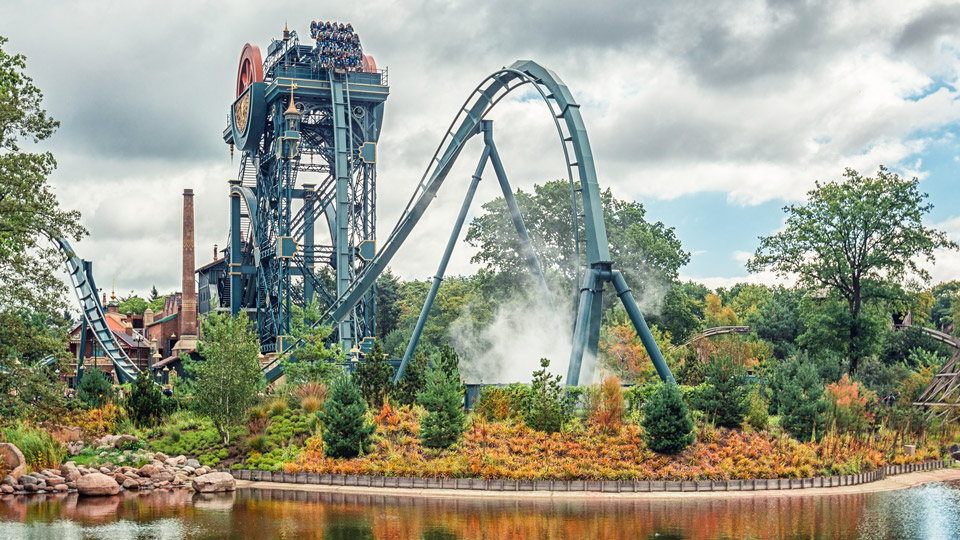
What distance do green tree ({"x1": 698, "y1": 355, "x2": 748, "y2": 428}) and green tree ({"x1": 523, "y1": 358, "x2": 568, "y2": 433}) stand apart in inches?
159

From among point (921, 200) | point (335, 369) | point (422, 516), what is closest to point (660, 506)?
point (422, 516)

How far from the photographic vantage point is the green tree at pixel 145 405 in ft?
107

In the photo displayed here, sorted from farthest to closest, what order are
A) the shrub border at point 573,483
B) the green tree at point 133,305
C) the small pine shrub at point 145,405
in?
1. the green tree at point 133,305
2. the small pine shrub at point 145,405
3. the shrub border at point 573,483

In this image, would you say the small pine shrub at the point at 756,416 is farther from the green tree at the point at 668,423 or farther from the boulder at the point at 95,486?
the boulder at the point at 95,486

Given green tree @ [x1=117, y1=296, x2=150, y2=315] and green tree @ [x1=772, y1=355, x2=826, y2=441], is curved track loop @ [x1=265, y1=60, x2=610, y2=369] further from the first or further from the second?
green tree @ [x1=117, y1=296, x2=150, y2=315]

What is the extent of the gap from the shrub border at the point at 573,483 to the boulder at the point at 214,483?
1243mm

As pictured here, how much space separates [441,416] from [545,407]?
2871 millimetres

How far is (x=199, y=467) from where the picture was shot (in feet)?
91.5

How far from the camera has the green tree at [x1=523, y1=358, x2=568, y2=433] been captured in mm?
27000

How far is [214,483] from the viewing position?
25.8 metres

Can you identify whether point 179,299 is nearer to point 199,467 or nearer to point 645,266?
point 645,266

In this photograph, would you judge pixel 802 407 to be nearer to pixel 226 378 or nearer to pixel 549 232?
pixel 226 378

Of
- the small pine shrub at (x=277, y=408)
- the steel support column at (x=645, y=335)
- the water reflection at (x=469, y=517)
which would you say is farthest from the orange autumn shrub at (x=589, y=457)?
the small pine shrub at (x=277, y=408)

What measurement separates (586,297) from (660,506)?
7739 millimetres
